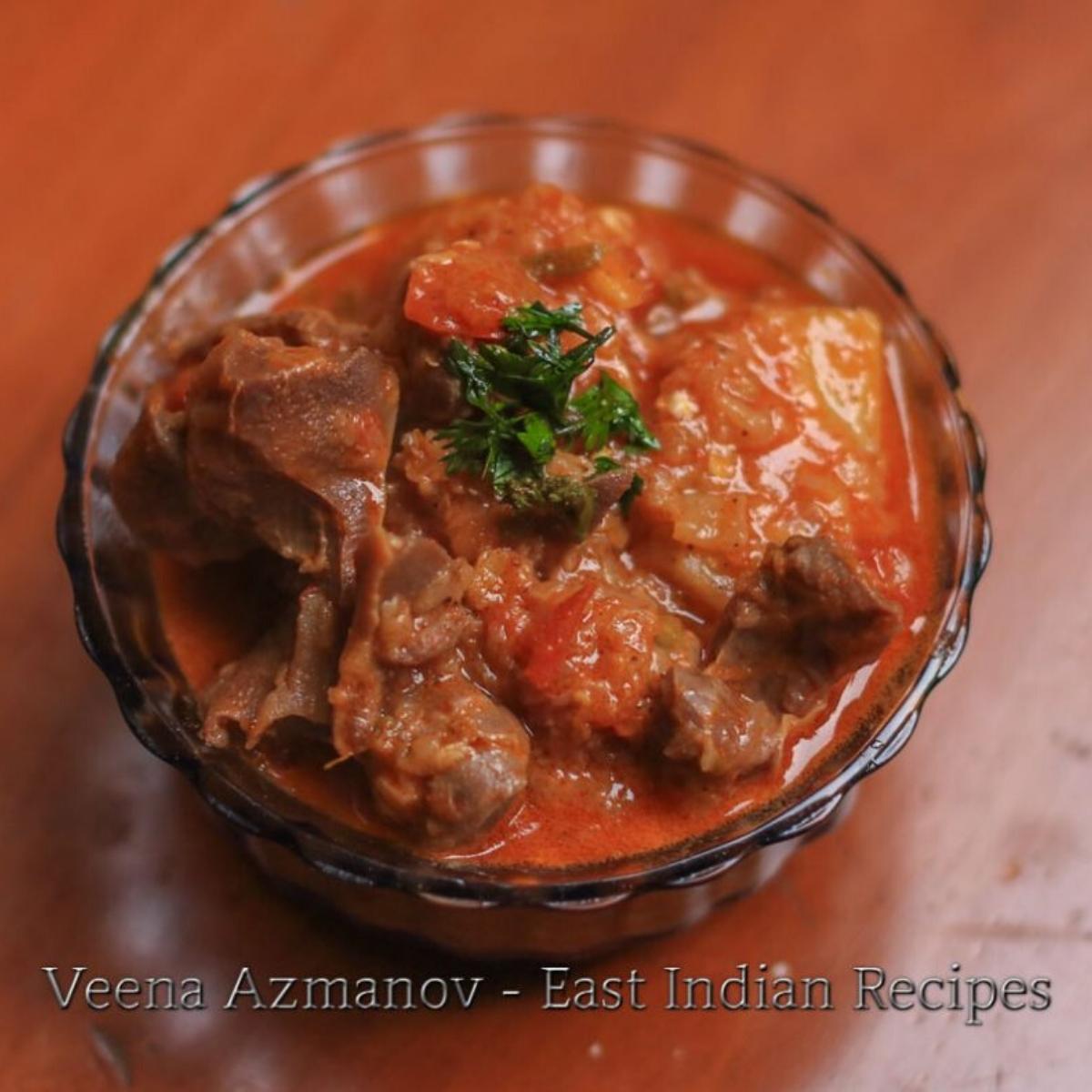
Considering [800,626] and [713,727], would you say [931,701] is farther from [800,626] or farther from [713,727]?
[713,727]

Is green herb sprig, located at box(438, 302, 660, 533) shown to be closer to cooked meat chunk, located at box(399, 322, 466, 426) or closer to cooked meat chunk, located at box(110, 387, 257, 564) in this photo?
cooked meat chunk, located at box(399, 322, 466, 426)

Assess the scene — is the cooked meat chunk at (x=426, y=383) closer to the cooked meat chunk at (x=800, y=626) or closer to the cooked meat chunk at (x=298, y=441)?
the cooked meat chunk at (x=298, y=441)

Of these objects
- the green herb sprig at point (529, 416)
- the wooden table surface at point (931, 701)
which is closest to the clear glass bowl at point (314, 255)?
the wooden table surface at point (931, 701)

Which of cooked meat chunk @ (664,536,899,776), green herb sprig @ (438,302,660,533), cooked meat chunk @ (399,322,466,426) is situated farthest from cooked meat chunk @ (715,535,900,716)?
cooked meat chunk @ (399,322,466,426)

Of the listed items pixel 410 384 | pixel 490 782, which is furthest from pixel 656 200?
pixel 490 782

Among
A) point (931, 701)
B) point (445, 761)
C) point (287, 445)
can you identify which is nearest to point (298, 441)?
point (287, 445)

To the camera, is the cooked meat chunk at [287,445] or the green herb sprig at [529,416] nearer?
the cooked meat chunk at [287,445]
